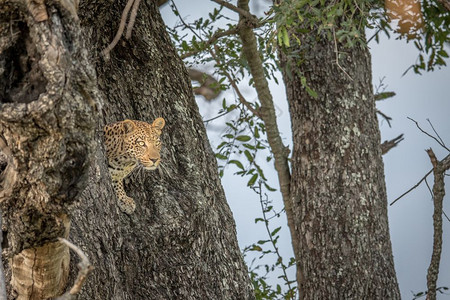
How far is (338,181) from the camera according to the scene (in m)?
4.80

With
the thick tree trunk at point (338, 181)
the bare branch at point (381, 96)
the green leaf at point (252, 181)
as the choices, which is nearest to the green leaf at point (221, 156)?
the green leaf at point (252, 181)

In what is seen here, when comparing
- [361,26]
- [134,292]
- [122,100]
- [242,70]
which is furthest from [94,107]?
[242,70]

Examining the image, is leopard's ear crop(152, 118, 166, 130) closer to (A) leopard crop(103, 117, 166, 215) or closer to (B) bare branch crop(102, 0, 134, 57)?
(A) leopard crop(103, 117, 166, 215)

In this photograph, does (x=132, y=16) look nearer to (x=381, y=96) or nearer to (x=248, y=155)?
(x=248, y=155)

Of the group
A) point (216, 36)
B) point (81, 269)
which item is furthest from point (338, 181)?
point (81, 269)

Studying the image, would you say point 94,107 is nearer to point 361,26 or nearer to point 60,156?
point 60,156

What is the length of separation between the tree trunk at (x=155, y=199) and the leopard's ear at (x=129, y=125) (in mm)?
149

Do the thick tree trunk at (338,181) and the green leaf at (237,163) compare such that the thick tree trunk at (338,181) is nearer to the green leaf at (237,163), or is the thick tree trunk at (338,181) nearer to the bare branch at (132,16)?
the green leaf at (237,163)

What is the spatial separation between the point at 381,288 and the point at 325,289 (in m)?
0.34

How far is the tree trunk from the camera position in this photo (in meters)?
3.10

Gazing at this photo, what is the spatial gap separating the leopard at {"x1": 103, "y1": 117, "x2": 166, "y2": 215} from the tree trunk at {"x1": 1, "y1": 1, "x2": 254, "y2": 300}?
90 millimetres

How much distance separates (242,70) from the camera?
5.56 meters

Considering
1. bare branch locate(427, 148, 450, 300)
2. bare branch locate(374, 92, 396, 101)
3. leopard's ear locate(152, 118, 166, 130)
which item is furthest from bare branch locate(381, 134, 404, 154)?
leopard's ear locate(152, 118, 166, 130)

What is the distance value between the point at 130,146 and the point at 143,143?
0.22 feet
